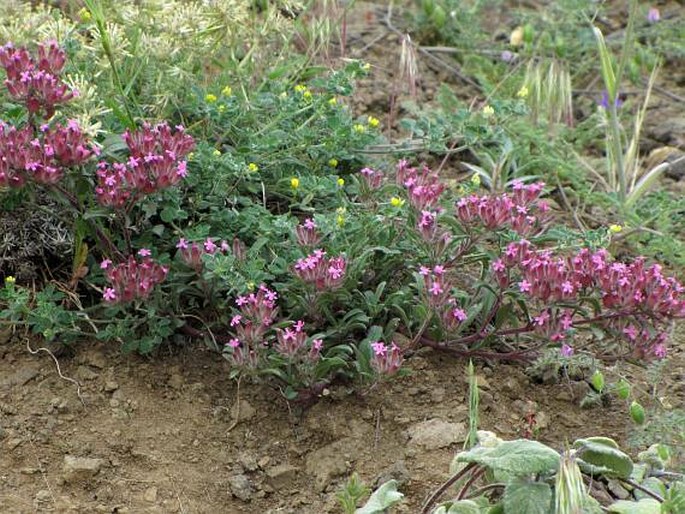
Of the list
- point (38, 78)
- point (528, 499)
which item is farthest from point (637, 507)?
point (38, 78)

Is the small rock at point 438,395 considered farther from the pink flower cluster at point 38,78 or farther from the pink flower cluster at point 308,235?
the pink flower cluster at point 38,78

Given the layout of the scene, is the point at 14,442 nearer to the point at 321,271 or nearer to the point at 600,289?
the point at 321,271

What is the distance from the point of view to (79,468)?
308cm

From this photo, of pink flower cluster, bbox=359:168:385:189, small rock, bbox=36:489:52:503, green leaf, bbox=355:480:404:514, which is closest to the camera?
green leaf, bbox=355:480:404:514

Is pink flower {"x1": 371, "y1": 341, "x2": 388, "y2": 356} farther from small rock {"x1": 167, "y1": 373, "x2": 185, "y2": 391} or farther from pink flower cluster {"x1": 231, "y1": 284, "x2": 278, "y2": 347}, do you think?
small rock {"x1": 167, "y1": 373, "x2": 185, "y2": 391}

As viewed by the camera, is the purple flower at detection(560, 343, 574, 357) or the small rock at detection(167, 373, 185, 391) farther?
the small rock at detection(167, 373, 185, 391)

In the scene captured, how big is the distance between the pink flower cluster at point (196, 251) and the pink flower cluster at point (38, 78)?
1.82 feet

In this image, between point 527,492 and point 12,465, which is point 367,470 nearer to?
point 527,492

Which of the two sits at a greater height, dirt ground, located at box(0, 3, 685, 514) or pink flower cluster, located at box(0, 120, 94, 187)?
pink flower cluster, located at box(0, 120, 94, 187)

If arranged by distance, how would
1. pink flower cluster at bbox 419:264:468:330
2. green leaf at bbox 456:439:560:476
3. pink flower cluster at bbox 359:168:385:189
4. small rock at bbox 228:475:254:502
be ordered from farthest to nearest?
1. pink flower cluster at bbox 359:168:385:189
2. pink flower cluster at bbox 419:264:468:330
3. small rock at bbox 228:475:254:502
4. green leaf at bbox 456:439:560:476

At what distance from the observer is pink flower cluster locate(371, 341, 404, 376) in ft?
10.2

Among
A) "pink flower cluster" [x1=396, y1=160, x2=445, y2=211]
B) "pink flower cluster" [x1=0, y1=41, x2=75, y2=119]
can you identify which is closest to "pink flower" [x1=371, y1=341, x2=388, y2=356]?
"pink flower cluster" [x1=396, y1=160, x2=445, y2=211]

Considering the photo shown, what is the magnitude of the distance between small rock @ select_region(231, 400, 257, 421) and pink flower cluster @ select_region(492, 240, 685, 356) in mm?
817

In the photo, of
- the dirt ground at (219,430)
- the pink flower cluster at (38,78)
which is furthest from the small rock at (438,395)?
the pink flower cluster at (38,78)
